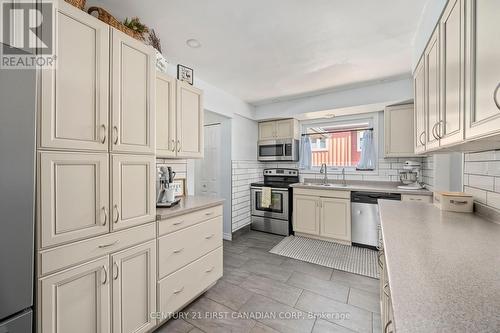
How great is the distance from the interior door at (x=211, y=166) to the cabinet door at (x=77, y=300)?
8.41ft

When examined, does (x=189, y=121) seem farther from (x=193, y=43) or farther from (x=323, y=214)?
(x=323, y=214)

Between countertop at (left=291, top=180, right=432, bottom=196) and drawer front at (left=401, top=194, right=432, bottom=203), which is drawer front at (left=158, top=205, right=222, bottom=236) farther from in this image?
drawer front at (left=401, top=194, right=432, bottom=203)

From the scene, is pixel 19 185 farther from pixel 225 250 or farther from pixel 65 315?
pixel 225 250

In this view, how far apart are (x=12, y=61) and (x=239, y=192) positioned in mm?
3198

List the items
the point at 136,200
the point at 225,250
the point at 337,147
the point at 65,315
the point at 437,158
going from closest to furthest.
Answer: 1. the point at 65,315
2. the point at 136,200
3. the point at 437,158
4. the point at 225,250
5. the point at 337,147

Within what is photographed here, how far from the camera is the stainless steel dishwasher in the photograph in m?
3.04

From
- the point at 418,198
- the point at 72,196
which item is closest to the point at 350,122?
the point at 418,198

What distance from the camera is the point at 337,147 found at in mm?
3977

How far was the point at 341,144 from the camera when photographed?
3.95 meters

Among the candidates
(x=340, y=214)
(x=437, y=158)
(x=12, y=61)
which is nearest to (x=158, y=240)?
(x=12, y=61)

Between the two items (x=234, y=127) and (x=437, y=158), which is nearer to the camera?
(x=437, y=158)

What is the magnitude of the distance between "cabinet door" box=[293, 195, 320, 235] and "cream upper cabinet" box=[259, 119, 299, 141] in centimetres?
121

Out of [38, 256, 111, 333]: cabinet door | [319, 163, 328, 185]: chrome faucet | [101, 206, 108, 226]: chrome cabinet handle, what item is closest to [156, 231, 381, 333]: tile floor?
[38, 256, 111, 333]: cabinet door

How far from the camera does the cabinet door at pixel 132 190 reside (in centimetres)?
134
